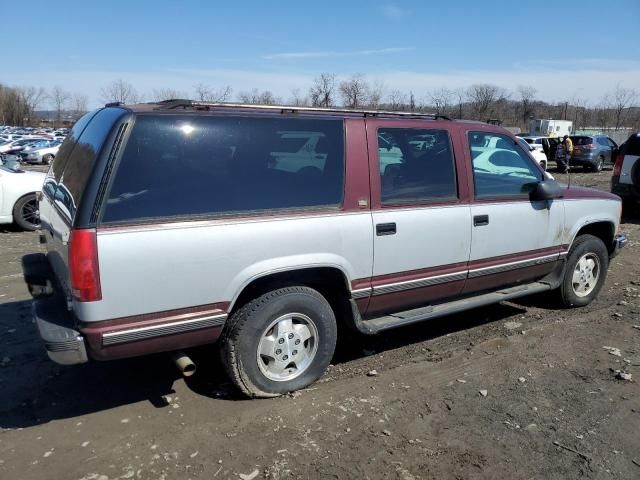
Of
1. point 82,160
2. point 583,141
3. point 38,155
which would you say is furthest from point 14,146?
point 82,160

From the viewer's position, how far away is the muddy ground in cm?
300

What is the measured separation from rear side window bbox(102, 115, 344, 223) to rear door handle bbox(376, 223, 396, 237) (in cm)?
37

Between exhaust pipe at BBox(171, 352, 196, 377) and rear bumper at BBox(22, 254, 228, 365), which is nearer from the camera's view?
rear bumper at BBox(22, 254, 228, 365)

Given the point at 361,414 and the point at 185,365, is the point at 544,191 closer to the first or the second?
the point at 361,414

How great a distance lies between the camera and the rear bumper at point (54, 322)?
296cm

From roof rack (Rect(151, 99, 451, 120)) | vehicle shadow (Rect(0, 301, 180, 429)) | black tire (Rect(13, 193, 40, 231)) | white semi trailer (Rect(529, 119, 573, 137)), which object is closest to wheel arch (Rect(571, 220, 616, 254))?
roof rack (Rect(151, 99, 451, 120))

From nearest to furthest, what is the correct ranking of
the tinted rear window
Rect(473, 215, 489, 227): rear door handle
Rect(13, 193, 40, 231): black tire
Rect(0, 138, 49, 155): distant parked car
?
Rect(473, 215, 489, 227): rear door handle < Rect(13, 193, 40, 231): black tire < the tinted rear window < Rect(0, 138, 49, 155): distant parked car

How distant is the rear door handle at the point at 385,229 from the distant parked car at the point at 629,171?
9.18 m

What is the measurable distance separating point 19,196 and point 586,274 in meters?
9.12

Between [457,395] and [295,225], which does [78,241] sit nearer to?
[295,225]

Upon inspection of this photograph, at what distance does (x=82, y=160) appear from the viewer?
329 cm

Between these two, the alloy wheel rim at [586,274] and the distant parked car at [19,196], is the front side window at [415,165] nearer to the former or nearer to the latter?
the alloy wheel rim at [586,274]

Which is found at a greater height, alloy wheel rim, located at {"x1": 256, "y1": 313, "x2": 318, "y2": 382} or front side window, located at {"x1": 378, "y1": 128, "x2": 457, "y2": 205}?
front side window, located at {"x1": 378, "y1": 128, "x2": 457, "y2": 205}

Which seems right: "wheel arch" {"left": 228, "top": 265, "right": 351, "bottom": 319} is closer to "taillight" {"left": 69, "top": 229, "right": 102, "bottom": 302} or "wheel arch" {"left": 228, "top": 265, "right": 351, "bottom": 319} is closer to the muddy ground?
the muddy ground
